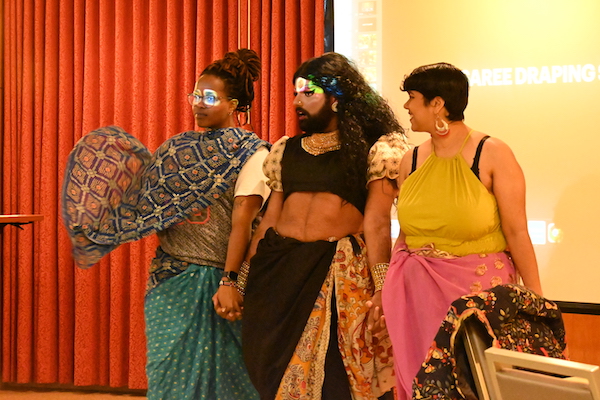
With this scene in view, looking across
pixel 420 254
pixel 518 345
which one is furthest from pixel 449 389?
pixel 420 254

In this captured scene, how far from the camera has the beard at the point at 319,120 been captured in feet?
8.07

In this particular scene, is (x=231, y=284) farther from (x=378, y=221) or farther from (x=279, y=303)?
(x=378, y=221)

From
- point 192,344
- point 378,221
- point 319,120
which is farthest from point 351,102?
point 192,344

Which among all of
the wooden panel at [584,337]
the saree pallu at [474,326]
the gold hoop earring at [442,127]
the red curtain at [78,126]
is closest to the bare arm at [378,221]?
the gold hoop earring at [442,127]

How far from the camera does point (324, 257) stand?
7.74 ft

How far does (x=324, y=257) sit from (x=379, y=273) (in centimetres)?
20

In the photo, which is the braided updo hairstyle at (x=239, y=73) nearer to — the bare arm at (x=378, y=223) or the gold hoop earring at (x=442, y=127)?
the bare arm at (x=378, y=223)

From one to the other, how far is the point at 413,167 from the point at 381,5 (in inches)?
60.0

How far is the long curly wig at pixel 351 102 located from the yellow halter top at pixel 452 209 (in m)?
0.26

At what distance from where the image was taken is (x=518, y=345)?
1.39 meters

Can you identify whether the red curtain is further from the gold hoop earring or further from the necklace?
the gold hoop earring

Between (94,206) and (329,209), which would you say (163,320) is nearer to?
(94,206)

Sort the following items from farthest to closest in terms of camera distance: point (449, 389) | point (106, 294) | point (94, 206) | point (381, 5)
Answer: point (106, 294) → point (381, 5) → point (94, 206) → point (449, 389)

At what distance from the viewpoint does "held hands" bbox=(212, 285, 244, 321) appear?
2576 millimetres
